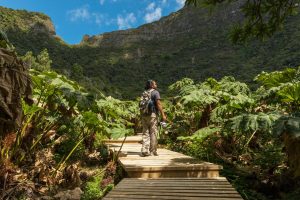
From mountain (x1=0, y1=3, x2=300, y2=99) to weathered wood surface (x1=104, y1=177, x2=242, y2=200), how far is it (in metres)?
41.8

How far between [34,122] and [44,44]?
231 feet

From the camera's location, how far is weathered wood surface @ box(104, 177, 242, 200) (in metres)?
3.83

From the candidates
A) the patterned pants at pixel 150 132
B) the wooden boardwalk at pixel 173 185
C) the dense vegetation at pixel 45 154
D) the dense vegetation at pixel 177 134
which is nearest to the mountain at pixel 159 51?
the dense vegetation at pixel 177 134

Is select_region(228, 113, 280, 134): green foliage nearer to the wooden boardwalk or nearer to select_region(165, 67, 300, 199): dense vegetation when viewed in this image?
select_region(165, 67, 300, 199): dense vegetation

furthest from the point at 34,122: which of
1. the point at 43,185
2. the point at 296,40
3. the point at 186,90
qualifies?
the point at 296,40

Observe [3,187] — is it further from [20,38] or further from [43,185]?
[20,38]

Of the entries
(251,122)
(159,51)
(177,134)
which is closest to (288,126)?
(251,122)

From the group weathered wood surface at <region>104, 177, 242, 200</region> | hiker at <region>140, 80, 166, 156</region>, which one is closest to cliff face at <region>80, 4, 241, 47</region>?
hiker at <region>140, 80, 166, 156</region>

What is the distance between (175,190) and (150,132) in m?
3.15

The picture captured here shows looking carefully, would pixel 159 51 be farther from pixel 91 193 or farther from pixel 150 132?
pixel 91 193

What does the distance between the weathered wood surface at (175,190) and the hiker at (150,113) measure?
240 centimetres

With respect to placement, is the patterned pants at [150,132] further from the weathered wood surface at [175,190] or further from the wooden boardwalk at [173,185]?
the weathered wood surface at [175,190]

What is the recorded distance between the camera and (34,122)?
641 cm

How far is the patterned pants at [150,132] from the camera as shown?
719 cm
